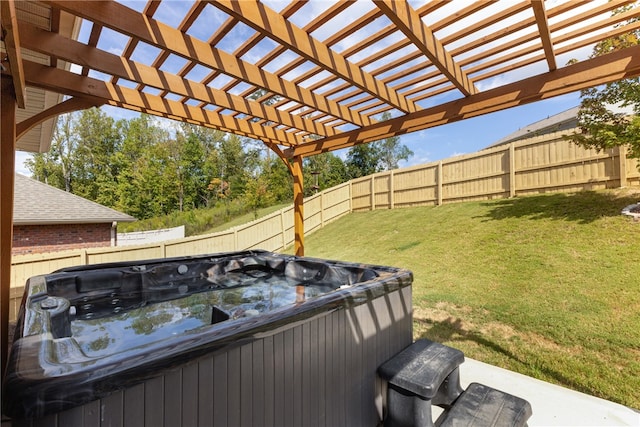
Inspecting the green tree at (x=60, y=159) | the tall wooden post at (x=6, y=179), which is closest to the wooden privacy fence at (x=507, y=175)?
the tall wooden post at (x=6, y=179)

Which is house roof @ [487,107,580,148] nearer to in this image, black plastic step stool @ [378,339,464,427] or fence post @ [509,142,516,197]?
fence post @ [509,142,516,197]

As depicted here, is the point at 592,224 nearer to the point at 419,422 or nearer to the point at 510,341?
the point at 510,341

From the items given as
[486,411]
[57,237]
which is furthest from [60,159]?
[486,411]

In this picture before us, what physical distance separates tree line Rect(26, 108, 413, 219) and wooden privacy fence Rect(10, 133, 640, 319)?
6.44 meters

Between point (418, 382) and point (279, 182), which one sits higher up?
point (279, 182)

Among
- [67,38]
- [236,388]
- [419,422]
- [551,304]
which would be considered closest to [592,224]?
[551,304]

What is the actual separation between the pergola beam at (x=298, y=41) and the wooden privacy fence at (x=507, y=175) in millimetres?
6067

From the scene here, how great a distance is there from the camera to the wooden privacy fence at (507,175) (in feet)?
20.2

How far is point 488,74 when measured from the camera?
268 centimetres

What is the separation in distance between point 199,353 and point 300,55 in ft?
6.41

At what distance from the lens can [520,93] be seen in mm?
2627

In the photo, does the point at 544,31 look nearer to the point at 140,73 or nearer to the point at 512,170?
the point at 140,73

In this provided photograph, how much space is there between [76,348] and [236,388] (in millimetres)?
633

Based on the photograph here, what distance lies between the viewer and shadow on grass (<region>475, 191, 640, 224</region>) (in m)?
5.39
